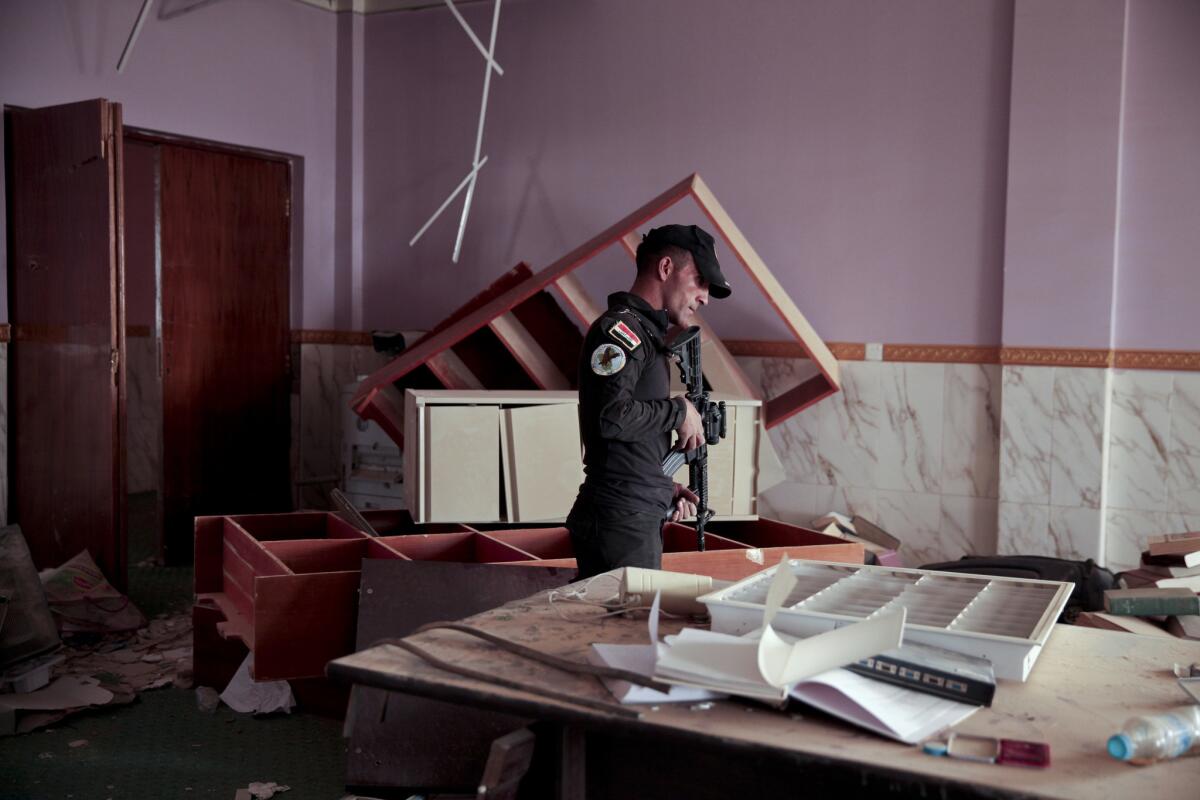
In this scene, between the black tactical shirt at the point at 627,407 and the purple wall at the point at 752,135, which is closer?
the black tactical shirt at the point at 627,407

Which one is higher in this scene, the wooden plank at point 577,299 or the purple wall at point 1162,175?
the purple wall at point 1162,175

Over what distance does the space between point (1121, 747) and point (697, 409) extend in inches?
78.5

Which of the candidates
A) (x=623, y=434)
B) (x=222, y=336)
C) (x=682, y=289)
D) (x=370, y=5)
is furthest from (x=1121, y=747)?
(x=370, y=5)

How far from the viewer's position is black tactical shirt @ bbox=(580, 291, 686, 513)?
2.79 meters

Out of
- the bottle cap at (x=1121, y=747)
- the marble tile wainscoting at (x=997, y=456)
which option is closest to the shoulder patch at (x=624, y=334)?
the bottle cap at (x=1121, y=747)

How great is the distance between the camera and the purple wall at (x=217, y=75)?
201 inches

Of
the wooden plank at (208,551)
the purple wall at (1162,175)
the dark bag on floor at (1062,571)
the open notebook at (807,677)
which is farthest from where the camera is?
the purple wall at (1162,175)

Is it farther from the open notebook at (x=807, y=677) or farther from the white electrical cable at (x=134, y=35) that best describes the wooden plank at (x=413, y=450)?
the open notebook at (x=807, y=677)

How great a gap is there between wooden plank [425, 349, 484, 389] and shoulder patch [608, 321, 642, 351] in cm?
190

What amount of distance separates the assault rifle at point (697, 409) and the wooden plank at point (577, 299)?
1453 mm

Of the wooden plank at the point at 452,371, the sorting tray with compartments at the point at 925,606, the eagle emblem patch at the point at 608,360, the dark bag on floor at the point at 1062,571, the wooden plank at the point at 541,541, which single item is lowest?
the dark bag on floor at the point at 1062,571

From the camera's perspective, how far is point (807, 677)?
137cm

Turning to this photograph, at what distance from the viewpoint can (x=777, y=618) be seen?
1.64 metres

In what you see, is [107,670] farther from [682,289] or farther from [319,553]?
[682,289]
